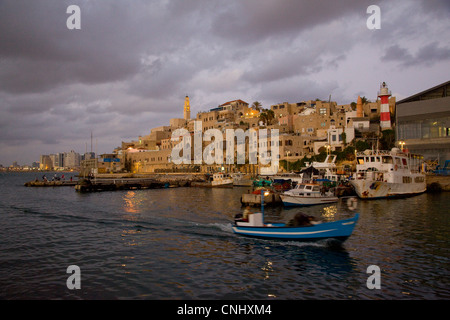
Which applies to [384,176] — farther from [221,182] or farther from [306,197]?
[221,182]

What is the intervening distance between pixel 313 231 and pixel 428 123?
5819 cm

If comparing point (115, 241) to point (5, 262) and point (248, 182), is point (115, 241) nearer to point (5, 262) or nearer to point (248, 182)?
point (5, 262)

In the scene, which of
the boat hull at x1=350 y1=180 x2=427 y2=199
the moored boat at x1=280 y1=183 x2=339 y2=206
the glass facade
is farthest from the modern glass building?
the moored boat at x1=280 y1=183 x2=339 y2=206

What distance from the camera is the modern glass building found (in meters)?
60.6

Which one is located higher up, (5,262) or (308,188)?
(308,188)

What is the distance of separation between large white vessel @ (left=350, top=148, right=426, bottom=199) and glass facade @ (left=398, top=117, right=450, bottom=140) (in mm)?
16641

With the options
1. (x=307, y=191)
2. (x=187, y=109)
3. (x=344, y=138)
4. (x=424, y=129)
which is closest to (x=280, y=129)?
(x=344, y=138)

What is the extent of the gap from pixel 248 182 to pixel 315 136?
28.7 metres

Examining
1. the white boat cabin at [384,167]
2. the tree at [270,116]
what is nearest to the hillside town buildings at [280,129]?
the tree at [270,116]

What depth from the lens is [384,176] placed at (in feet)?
152

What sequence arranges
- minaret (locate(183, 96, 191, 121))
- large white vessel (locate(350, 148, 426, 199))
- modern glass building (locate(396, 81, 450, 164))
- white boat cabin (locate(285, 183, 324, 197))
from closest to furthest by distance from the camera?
1. white boat cabin (locate(285, 183, 324, 197))
2. large white vessel (locate(350, 148, 426, 199))
3. modern glass building (locate(396, 81, 450, 164))
4. minaret (locate(183, 96, 191, 121))

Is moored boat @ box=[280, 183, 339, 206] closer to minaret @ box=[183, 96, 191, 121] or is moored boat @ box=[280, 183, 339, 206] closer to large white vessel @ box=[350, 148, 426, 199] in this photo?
large white vessel @ box=[350, 148, 426, 199]
